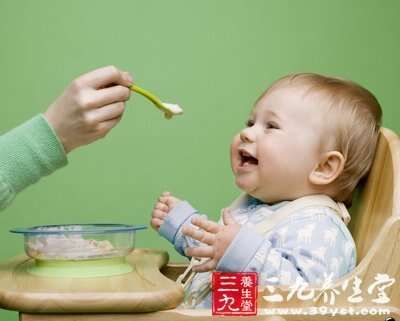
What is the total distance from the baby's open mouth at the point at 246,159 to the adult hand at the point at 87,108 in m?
0.21

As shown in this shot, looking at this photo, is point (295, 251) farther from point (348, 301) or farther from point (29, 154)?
point (29, 154)

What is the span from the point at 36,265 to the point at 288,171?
1.16 ft

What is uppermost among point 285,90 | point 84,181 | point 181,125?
point 285,90

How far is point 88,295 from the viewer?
26.9 inches

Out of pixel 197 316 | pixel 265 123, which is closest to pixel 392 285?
pixel 197 316

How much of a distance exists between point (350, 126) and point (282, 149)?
4.0 inches

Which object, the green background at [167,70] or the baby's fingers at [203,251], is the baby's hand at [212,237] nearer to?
the baby's fingers at [203,251]

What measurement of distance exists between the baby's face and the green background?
450mm

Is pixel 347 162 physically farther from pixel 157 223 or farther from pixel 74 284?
pixel 74 284

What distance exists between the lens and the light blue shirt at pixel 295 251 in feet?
2.66

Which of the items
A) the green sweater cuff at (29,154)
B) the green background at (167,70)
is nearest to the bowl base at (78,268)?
the green sweater cuff at (29,154)

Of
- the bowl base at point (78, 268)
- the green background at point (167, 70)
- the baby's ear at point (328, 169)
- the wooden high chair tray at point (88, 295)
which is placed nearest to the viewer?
the wooden high chair tray at point (88, 295)

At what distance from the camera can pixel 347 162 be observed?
0.95m

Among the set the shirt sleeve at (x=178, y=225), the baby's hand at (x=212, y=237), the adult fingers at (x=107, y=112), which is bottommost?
the shirt sleeve at (x=178, y=225)
